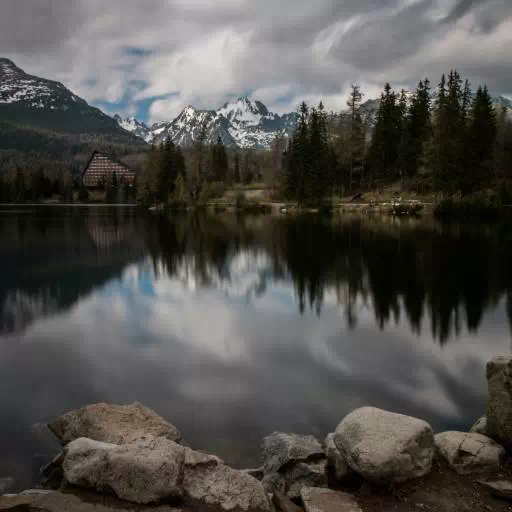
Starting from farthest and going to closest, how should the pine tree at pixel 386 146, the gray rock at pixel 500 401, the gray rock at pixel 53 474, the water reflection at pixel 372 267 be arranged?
the pine tree at pixel 386 146, the water reflection at pixel 372 267, the gray rock at pixel 500 401, the gray rock at pixel 53 474

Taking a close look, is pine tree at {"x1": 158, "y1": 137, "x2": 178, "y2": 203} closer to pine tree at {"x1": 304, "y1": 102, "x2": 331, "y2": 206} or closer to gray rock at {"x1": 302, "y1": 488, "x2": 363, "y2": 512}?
pine tree at {"x1": 304, "y1": 102, "x2": 331, "y2": 206}

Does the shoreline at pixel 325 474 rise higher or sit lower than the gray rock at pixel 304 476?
higher

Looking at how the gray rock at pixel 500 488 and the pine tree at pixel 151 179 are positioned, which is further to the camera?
the pine tree at pixel 151 179

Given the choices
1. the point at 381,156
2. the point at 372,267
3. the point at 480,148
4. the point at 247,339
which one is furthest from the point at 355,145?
the point at 247,339

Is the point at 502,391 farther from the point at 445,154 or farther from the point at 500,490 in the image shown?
the point at 445,154

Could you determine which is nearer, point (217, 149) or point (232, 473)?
point (232, 473)

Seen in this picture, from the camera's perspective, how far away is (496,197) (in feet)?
257

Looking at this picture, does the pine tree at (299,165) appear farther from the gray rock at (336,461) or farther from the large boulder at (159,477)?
the large boulder at (159,477)

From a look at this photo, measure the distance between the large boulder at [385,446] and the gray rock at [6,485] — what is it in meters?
5.82

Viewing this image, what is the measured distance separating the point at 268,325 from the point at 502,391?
1233 cm

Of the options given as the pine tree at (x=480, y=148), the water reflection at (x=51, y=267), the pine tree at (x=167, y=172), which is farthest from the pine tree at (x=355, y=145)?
the water reflection at (x=51, y=267)

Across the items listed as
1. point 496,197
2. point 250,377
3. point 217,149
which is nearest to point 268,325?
point 250,377

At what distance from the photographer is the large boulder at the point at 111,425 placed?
9.99 metres

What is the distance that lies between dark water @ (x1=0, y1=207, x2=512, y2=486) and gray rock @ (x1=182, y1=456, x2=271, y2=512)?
74.2 inches
